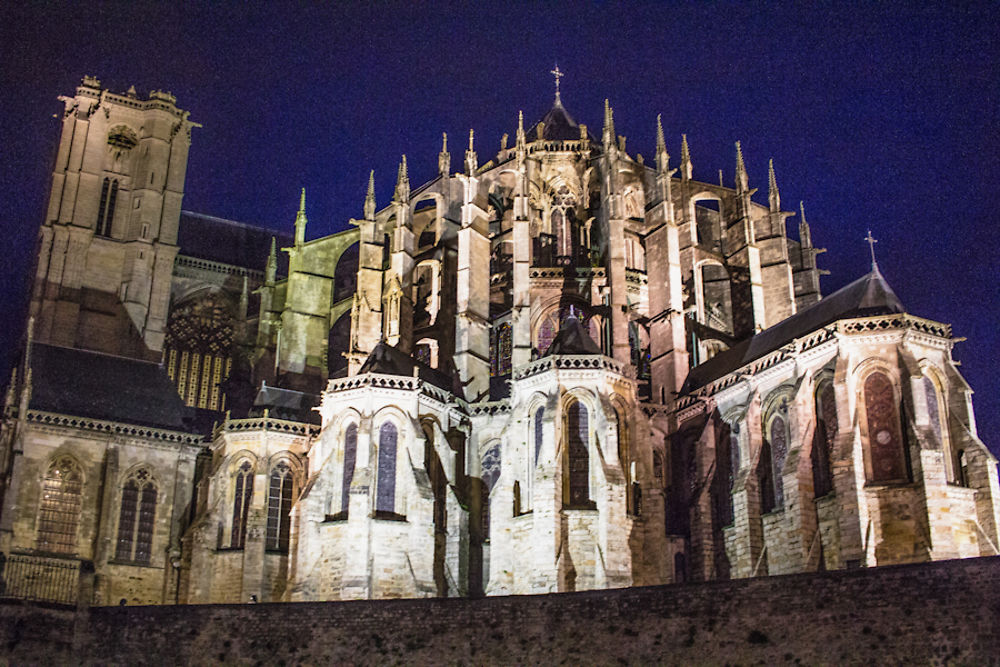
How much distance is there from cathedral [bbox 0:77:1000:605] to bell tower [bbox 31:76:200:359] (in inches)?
4.4

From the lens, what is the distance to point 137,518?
3659cm

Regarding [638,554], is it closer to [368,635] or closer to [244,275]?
[368,635]

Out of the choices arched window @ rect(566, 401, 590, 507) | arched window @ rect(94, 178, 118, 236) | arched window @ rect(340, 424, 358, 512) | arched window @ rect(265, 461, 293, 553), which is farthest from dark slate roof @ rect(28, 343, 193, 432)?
arched window @ rect(566, 401, 590, 507)

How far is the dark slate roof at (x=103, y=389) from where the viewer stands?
1447 inches

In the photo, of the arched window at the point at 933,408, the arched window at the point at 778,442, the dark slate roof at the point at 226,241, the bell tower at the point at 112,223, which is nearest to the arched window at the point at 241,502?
the bell tower at the point at 112,223

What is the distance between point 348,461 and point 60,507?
9.21 meters

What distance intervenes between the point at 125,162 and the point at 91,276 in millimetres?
5640

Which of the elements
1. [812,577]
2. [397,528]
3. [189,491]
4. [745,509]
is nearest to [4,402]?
[189,491]

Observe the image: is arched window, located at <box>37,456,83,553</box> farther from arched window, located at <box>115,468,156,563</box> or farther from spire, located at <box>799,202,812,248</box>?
spire, located at <box>799,202,812,248</box>

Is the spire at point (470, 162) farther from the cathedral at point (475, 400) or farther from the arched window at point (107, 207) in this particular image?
the arched window at point (107, 207)

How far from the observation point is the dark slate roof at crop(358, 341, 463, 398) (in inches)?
1385

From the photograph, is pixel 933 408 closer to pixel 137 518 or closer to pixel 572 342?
pixel 572 342

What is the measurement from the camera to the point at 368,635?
81.3ft

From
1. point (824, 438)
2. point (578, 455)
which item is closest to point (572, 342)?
point (578, 455)
